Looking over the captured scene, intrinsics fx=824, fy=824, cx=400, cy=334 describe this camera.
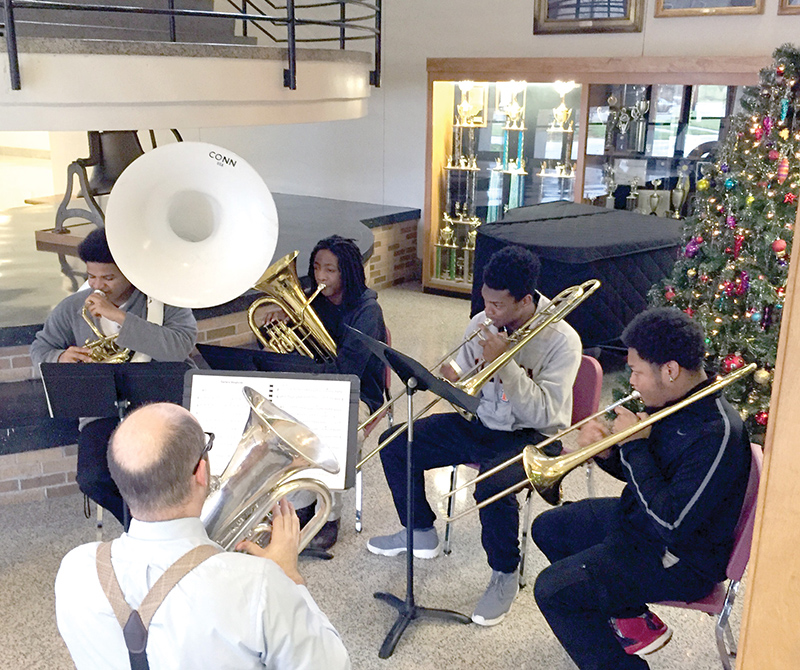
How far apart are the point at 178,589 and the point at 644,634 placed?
1.73 metres

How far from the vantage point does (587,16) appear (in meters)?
6.61

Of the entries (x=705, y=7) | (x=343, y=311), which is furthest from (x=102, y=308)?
(x=705, y=7)

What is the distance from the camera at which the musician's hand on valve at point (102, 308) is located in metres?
3.09

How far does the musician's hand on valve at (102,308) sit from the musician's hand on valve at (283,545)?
1.44 m

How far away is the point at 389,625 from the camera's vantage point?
3111 mm

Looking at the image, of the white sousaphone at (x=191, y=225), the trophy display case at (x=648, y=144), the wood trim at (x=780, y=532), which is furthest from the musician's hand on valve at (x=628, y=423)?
the trophy display case at (x=648, y=144)

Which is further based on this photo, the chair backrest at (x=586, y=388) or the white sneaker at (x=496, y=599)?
the chair backrest at (x=586, y=388)

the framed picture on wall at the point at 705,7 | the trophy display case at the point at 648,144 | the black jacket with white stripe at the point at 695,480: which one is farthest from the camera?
the trophy display case at the point at 648,144

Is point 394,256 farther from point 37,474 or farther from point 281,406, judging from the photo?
point 281,406

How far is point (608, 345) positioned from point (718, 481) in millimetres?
3258

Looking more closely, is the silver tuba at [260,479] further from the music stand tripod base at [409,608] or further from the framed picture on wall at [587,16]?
the framed picture on wall at [587,16]

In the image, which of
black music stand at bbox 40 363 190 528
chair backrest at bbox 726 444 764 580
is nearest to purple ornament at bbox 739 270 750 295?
chair backrest at bbox 726 444 764 580

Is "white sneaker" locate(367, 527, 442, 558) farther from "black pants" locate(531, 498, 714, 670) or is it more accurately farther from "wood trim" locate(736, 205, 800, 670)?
"wood trim" locate(736, 205, 800, 670)

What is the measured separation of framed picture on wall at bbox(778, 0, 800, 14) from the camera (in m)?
5.83
